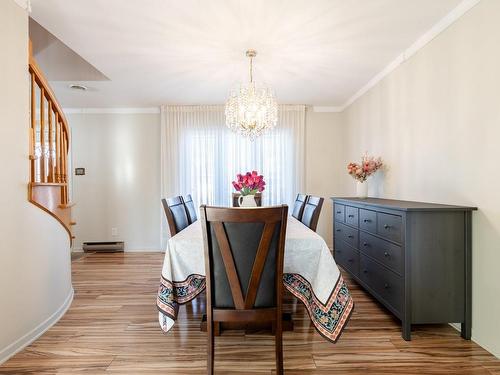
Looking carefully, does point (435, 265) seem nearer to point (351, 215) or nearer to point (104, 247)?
point (351, 215)

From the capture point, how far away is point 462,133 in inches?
85.9

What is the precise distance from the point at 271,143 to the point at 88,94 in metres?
2.84

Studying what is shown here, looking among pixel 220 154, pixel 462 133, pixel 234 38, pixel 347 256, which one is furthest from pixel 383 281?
pixel 220 154

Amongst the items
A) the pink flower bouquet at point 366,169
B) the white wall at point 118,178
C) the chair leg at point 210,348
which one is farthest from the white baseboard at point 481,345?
the white wall at point 118,178

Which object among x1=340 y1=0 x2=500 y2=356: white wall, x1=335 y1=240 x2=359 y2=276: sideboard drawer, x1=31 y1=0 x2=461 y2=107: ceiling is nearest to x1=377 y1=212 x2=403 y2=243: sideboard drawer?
x1=340 y1=0 x2=500 y2=356: white wall

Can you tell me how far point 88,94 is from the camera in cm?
432

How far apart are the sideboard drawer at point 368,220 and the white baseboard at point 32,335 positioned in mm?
2761

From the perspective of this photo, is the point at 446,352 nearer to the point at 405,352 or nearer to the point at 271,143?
the point at 405,352

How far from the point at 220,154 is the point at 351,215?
8.19ft

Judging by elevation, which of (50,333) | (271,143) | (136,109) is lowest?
(50,333)

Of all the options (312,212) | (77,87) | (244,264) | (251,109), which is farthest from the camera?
(77,87)

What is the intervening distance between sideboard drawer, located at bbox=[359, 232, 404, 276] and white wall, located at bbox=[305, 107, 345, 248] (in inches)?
83.5

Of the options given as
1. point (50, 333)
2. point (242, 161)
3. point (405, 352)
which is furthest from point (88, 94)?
point (405, 352)

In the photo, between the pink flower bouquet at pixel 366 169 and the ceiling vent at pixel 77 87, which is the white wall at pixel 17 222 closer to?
the ceiling vent at pixel 77 87
